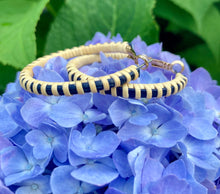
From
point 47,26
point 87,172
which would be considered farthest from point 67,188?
point 47,26

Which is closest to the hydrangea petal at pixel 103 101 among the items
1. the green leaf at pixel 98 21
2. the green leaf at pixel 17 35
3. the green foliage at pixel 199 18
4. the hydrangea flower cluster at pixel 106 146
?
the hydrangea flower cluster at pixel 106 146

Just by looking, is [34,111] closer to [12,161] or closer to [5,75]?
[12,161]

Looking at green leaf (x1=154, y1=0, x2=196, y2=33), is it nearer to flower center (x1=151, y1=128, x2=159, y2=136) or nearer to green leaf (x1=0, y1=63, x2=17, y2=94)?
green leaf (x1=0, y1=63, x2=17, y2=94)

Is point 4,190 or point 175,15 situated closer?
point 4,190

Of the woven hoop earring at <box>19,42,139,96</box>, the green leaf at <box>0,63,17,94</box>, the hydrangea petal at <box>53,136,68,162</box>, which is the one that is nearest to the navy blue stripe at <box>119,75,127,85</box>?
the woven hoop earring at <box>19,42,139,96</box>

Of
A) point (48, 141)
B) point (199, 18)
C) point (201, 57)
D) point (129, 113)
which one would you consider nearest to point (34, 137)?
point (48, 141)

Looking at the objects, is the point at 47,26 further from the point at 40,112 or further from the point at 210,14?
the point at 40,112
